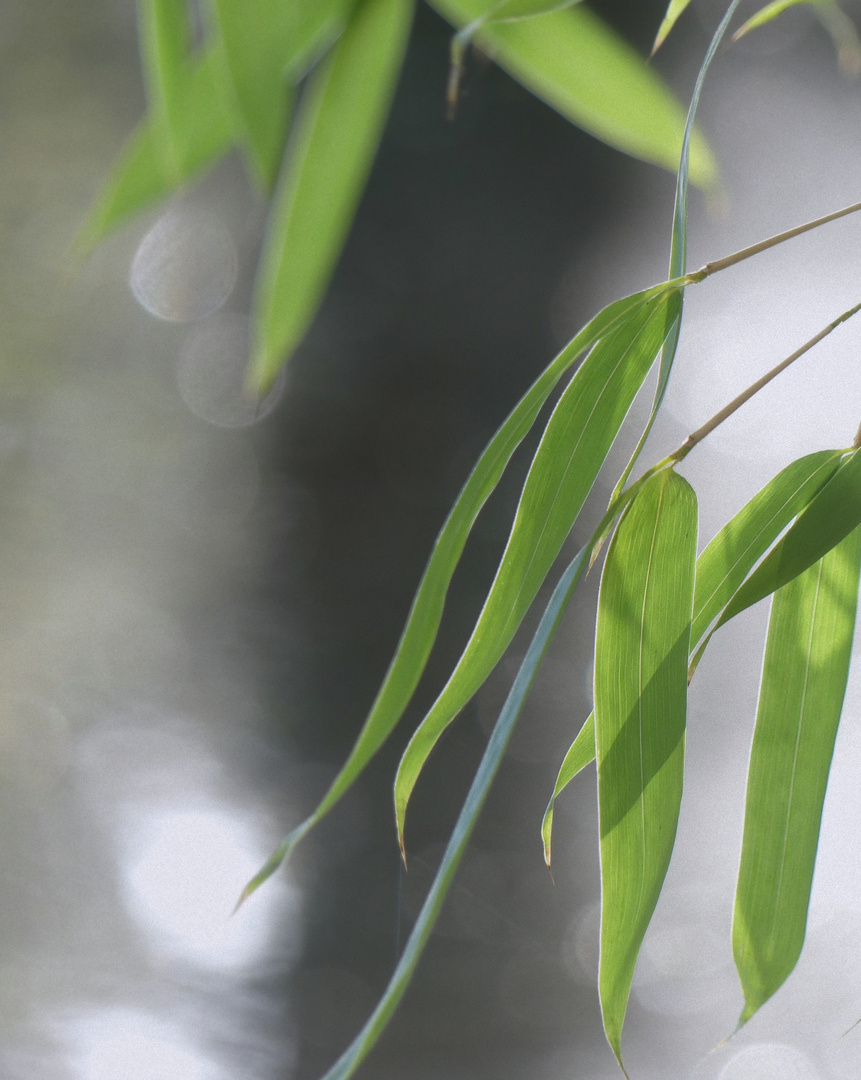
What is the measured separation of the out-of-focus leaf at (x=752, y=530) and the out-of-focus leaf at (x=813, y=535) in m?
0.02

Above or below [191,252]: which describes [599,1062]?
below

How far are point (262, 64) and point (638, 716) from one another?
179 millimetres

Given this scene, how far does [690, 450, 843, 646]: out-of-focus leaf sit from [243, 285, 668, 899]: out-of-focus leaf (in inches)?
2.2

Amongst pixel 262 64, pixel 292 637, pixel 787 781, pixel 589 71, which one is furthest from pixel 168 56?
pixel 292 637

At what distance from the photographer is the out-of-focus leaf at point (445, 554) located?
0.69 feet

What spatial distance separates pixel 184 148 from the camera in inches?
12.0

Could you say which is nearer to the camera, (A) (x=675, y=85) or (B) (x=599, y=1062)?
(A) (x=675, y=85)

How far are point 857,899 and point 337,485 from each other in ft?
2.50

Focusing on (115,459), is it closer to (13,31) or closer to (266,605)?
(266,605)

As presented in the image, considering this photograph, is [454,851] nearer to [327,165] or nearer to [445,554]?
[445,554]

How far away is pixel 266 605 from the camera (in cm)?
124

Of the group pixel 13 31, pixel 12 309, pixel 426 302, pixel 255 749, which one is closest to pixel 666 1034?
pixel 255 749

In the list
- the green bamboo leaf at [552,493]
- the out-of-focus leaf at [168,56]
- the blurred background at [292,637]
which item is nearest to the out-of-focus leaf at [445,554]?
the green bamboo leaf at [552,493]

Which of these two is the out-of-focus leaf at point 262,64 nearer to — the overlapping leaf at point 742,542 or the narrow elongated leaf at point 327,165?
the narrow elongated leaf at point 327,165
